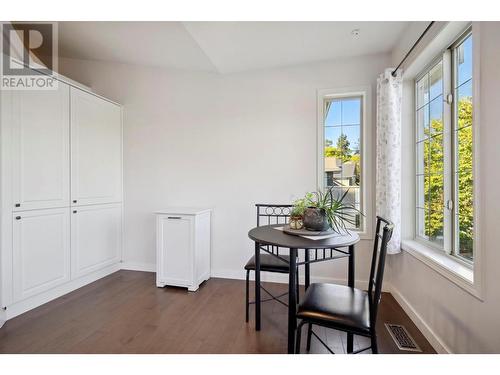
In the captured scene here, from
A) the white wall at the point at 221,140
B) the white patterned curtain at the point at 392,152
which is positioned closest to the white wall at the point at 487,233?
the white patterned curtain at the point at 392,152

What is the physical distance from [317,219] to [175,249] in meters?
1.65

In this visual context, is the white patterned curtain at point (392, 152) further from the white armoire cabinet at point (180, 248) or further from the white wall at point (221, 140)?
the white armoire cabinet at point (180, 248)

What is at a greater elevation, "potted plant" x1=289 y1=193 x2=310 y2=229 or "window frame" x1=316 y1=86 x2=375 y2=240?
"window frame" x1=316 y1=86 x2=375 y2=240

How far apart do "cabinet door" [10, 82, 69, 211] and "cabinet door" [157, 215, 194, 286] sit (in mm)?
1022

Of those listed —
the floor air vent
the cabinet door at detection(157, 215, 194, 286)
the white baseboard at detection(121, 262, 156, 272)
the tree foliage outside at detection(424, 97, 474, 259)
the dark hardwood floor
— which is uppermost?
the tree foliage outside at detection(424, 97, 474, 259)

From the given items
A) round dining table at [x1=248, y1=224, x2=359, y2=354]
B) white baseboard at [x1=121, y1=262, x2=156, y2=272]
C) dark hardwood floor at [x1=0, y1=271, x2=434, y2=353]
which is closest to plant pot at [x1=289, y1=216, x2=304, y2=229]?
round dining table at [x1=248, y1=224, x2=359, y2=354]

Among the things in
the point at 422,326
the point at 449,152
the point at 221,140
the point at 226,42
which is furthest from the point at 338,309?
the point at 226,42

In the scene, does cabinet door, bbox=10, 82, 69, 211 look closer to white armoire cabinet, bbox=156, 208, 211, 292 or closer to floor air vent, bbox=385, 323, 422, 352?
white armoire cabinet, bbox=156, 208, 211, 292

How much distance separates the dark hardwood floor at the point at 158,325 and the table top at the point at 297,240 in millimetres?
766

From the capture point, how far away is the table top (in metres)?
1.50

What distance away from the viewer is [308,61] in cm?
275
